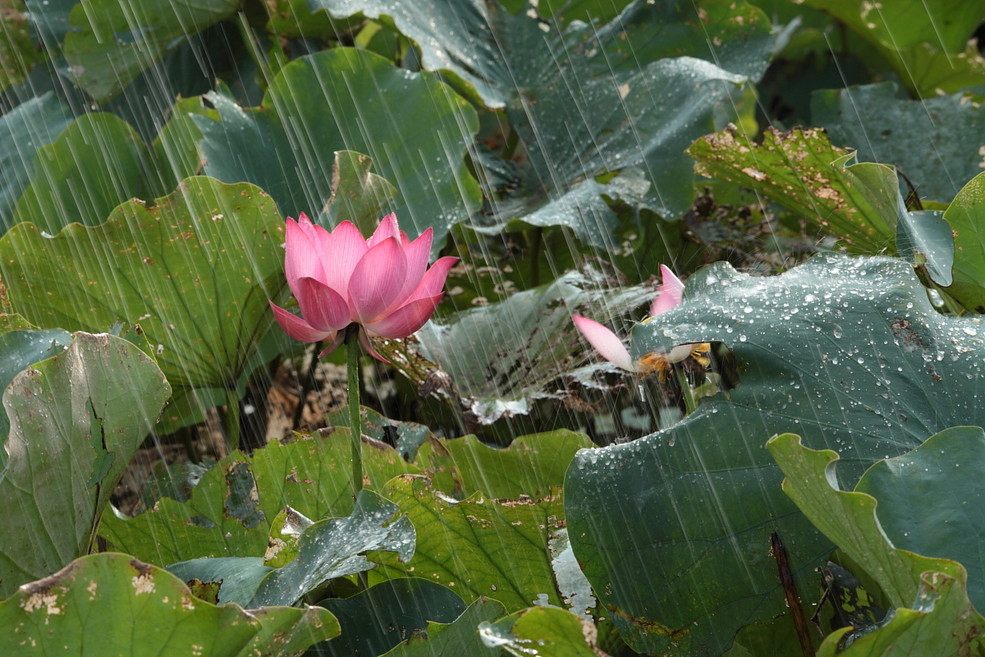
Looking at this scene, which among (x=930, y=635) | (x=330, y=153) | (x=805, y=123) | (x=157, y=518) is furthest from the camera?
(x=805, y=123)

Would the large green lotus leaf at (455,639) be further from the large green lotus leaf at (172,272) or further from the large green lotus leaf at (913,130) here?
the large green lotus leaf at (913,130)

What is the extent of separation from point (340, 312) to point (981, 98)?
1161mm

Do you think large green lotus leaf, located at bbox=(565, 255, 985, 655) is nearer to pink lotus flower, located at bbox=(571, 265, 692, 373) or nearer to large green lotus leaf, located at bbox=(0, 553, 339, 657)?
pink lotus flower, located at bbox=(571, 265, 692, 373)

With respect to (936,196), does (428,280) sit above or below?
above

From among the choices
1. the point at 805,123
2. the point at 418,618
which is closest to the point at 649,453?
the point at 418,618

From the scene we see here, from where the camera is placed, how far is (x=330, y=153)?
1.19 meters

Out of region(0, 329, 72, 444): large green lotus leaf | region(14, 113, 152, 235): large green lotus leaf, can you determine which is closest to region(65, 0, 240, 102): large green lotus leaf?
region(14, 113, 152, 235): large green lotus leaf

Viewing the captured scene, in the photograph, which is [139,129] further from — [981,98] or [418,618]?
[981,98]

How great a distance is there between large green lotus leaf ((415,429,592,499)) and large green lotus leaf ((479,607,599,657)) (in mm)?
333

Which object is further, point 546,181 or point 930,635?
point 546,181

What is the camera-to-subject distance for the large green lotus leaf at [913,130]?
1268 millimetres

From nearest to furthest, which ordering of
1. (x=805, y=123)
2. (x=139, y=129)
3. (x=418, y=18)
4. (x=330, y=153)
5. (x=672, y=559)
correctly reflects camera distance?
1. (x=672, y=559)
2. (x=330, y=153)
3. (x=418, y=18)
4. (x=139, y=129)
5. (x=805, y=123)

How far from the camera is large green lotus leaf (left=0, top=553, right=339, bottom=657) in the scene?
0.50 m

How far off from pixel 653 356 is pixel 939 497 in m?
0.21
